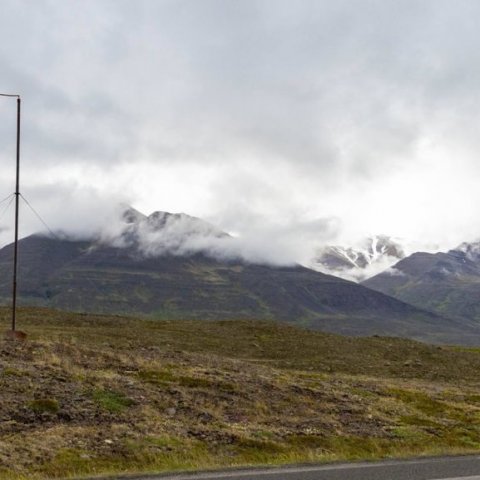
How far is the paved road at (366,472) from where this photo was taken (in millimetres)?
15781

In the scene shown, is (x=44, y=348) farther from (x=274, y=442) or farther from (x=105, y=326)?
(x=105, y=326)

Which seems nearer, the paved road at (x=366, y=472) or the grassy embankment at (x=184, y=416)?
the paved road at (x=366, y=472)

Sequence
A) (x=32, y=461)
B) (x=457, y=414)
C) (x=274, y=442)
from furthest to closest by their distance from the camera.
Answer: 1. (x=457, y=414)
2. (x=274, y=442)
3. (x=32, y=461)

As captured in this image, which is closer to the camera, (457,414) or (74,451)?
(74,451)

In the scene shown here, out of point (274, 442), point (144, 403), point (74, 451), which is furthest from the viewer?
point (144, 403)

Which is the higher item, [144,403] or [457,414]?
[144,403]

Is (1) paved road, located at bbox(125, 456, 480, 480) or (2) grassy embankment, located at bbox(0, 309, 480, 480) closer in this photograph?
(1) paved road, located at bbox(125, 456, 480, 480)

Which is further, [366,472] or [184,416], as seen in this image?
[184,416]

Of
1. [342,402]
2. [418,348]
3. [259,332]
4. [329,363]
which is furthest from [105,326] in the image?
[342,402]

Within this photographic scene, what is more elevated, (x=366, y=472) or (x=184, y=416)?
(x=184, y=416)

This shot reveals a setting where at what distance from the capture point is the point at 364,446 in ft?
70.4

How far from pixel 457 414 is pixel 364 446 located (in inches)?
480

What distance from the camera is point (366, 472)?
1711 cm

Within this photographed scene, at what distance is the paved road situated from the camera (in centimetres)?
1578
